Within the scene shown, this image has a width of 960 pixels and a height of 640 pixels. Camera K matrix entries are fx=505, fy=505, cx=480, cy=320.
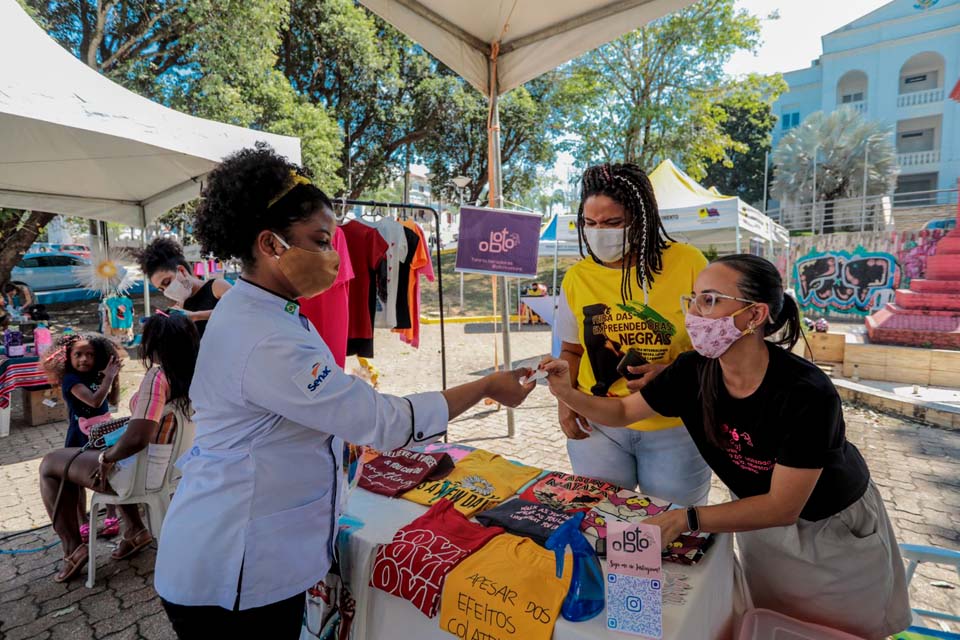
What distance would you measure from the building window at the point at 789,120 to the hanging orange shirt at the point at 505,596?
137 feet

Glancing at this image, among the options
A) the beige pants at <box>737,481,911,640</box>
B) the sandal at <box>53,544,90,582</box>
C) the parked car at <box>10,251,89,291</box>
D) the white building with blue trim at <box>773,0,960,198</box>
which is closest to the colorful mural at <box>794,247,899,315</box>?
the beige pants at <box>737,481,911,640</box>

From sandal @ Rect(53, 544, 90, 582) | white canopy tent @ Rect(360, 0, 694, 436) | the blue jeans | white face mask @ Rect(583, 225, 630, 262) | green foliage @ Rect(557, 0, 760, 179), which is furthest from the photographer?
green foliage @ Rect(557, 0, 760, 179)

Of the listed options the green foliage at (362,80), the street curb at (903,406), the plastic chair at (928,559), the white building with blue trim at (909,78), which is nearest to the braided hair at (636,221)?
the plastic chair at (928,559)

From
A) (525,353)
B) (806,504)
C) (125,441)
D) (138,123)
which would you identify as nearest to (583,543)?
(806,504)

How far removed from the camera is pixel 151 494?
2.84 metres

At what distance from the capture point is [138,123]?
413 cm

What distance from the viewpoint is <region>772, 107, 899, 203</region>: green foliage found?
27.2m

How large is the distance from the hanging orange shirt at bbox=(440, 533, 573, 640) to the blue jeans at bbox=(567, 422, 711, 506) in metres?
0.70

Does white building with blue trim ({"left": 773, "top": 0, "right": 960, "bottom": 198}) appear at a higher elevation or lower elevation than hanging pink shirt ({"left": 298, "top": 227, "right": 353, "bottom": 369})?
higher

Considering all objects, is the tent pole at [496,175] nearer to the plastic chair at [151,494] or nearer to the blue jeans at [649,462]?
the blue jeans at [649,462]

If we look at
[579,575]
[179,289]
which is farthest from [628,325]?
[179,289]

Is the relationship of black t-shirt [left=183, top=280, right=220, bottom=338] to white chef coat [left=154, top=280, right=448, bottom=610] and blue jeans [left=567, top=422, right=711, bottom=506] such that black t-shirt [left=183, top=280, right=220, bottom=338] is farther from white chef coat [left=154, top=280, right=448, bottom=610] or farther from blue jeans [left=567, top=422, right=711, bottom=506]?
blue jeans [left=567, top=422, right=711, bottom=506]

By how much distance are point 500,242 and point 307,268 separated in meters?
3.44

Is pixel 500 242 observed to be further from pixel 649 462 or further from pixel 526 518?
pixel 526 518
